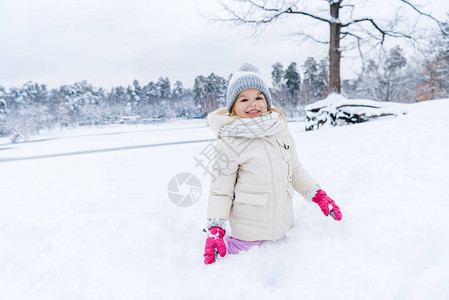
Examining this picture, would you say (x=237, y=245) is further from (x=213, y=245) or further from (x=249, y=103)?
(x=249, y=103)

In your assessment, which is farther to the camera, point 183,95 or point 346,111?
point 183,95

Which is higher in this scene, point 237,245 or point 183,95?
point 183,95

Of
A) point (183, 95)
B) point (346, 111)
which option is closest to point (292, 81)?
point (183, 95)

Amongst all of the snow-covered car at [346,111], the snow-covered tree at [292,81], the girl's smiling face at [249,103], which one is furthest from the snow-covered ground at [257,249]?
the snow-covered tree at [292,81]

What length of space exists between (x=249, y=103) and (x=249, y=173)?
515mm

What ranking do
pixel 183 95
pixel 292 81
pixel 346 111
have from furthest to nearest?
pixel 183 95, pixel 292 81, pixel 346 111

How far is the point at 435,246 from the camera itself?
5.00 ft

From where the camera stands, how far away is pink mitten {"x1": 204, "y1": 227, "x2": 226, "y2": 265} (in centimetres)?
147

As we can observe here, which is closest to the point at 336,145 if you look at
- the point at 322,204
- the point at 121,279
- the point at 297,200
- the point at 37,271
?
the point at 297,200

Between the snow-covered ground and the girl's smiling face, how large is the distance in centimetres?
97

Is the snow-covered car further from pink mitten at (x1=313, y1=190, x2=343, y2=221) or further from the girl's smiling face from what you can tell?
the girl's smiling face

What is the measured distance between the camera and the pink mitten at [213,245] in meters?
1.47

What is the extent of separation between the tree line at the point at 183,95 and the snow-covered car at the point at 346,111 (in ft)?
44.4

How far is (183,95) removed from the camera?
2258 inches
